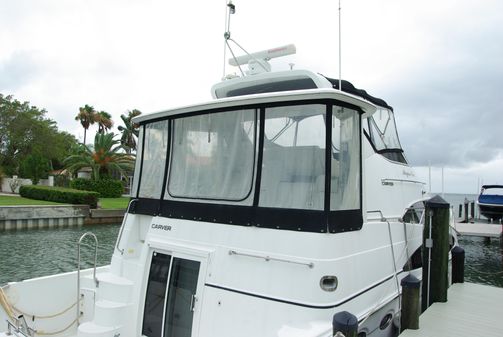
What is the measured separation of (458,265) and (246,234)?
17.2ft

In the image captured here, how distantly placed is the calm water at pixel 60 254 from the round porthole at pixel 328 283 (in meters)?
8.30

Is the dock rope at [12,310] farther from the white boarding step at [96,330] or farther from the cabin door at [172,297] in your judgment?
the cabin door at [172,297]

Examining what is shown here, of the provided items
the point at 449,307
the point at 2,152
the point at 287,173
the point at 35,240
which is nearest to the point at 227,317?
the point at 287,173

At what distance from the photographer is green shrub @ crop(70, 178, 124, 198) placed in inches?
1403

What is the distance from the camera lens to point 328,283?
3.37 m

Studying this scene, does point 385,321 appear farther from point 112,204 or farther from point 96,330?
point 112,204

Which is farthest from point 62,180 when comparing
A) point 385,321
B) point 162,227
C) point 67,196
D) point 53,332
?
point 385,321

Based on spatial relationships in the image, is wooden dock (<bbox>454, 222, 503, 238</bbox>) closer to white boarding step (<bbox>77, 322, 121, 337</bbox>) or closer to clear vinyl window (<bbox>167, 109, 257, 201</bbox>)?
clear vinyl window (<bbox>167, 109, 257, 201</bbox>)

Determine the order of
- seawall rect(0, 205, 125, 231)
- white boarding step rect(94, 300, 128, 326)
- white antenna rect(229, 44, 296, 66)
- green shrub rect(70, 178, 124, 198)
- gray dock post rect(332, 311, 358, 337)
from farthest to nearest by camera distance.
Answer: green shrub rect(70, 178, 124, 198) < seawall rect(0, 205, 125, 231) < white antenna rect(229, 44, 296, 66) < white boarding step rect(94, 300, 128, 326) < gray dock post rect(332, 311, 358, 337)

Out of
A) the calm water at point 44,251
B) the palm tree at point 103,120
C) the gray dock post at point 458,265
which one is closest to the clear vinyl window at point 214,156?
the gray dock post at point 458,265

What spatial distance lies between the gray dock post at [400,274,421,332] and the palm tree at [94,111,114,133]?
67135mm

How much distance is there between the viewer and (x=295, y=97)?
3.57m

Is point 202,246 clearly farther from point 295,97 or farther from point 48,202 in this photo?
point 48,202

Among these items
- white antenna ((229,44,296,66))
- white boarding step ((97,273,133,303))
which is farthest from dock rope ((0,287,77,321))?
white antenna ((229,44,296,66))
